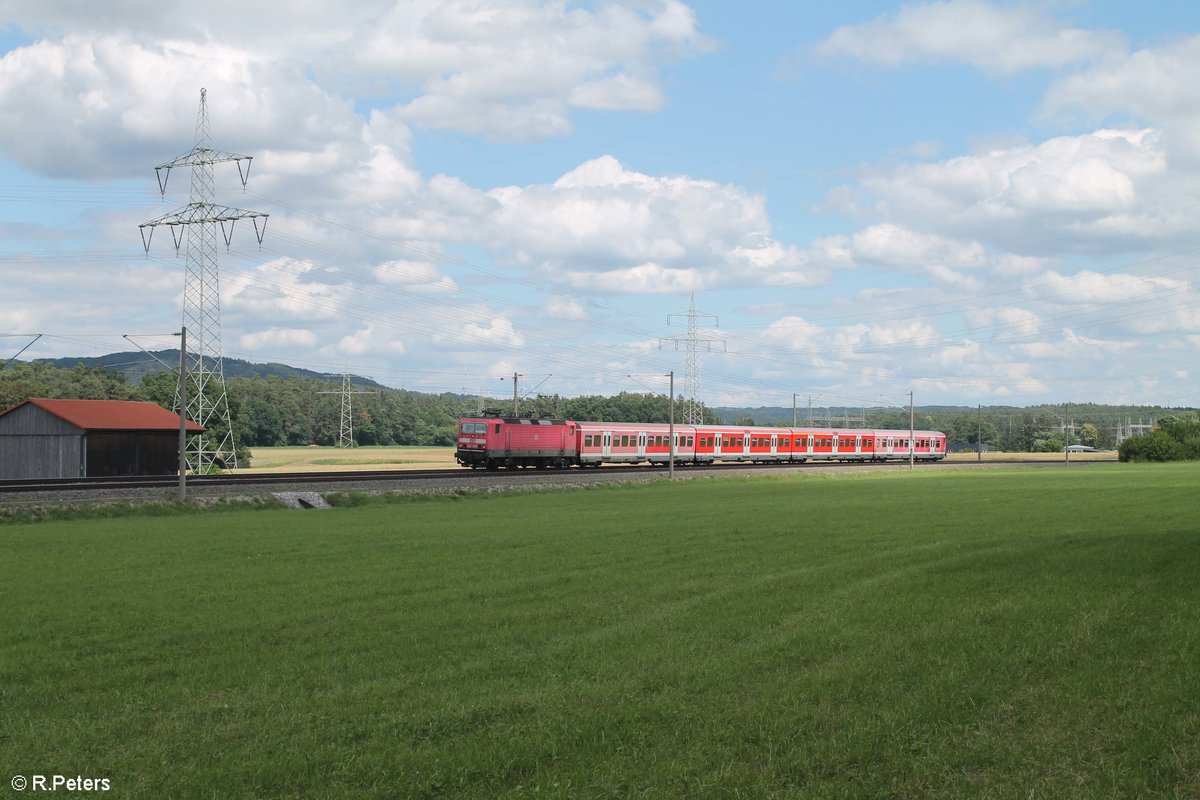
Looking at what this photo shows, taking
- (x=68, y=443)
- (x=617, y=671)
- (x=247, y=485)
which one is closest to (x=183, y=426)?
(x=247, y=485)

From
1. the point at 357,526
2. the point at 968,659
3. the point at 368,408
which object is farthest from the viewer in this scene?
the point at 368,408

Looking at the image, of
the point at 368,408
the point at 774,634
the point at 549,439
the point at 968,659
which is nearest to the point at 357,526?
the point at 774,634

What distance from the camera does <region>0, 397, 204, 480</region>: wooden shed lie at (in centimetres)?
5100

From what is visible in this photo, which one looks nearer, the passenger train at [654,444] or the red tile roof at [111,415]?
the red tile roof at [111,415]

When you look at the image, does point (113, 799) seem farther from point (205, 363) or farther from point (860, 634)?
point (205, 363)

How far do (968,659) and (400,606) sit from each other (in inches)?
310

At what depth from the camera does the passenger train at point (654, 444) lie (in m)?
63.7

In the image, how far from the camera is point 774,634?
12062 mm

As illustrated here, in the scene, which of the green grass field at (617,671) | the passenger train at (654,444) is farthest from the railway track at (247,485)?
the green grass field at (617,671)

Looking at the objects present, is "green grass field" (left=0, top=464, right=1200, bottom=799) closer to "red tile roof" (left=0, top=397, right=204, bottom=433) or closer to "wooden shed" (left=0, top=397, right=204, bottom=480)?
"wooden shed" (left=0, top=397, right=204, bottom=480)

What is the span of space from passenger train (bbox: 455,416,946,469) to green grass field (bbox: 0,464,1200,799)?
1655 inches

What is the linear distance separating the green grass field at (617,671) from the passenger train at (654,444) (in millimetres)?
42046

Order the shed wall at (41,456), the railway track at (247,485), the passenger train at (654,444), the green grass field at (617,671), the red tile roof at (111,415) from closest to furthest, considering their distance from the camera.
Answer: the green grass field at (617,671)
the railway track at (247,485)
the shed wall at (41,456)
the red tile roof at (111,415)
the passenger train at (654,444)

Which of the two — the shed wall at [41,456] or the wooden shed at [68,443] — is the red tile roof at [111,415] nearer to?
the wooden shed at [68,443]
